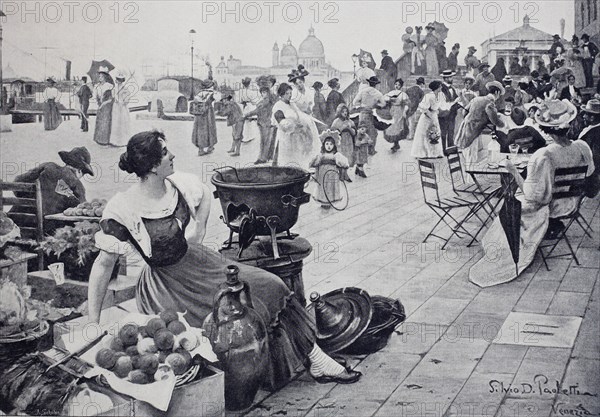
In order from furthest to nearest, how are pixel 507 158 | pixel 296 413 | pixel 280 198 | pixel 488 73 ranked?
pixel 507 158, pixel 488 73, pixel 280 198, pixel 296 413

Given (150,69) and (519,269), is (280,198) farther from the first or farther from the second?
(519,269)

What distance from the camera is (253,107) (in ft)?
16.0

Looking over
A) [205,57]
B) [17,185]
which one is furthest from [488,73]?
[17,185]

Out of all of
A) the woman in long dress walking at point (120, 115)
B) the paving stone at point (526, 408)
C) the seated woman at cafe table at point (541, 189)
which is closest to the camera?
the paving stone at point (526, 408)

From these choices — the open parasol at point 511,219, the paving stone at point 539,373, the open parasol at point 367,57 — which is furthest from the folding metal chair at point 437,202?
the paving stone at point 539,373

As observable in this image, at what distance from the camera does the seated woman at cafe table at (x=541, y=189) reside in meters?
4.93

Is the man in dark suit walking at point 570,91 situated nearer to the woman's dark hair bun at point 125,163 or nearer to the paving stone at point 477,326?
the paving stone at point 477,326

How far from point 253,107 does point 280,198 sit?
67 centimetres

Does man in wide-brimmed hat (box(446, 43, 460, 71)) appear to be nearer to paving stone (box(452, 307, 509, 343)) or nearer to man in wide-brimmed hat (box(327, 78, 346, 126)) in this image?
man in wide-brimmed hat (box(327, 78, 346, 126))

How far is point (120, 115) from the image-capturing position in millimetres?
4570

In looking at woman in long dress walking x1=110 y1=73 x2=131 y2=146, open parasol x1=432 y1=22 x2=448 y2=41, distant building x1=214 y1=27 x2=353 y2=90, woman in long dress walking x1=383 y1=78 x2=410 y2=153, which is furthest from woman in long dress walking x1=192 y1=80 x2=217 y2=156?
open parasol x1=432 y1=22 x2=448 y2=41

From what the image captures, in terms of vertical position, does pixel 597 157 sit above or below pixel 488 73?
below

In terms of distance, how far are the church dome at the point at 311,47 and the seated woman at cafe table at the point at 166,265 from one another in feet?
3.33

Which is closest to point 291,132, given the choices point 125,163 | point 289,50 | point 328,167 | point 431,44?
point 328,167
